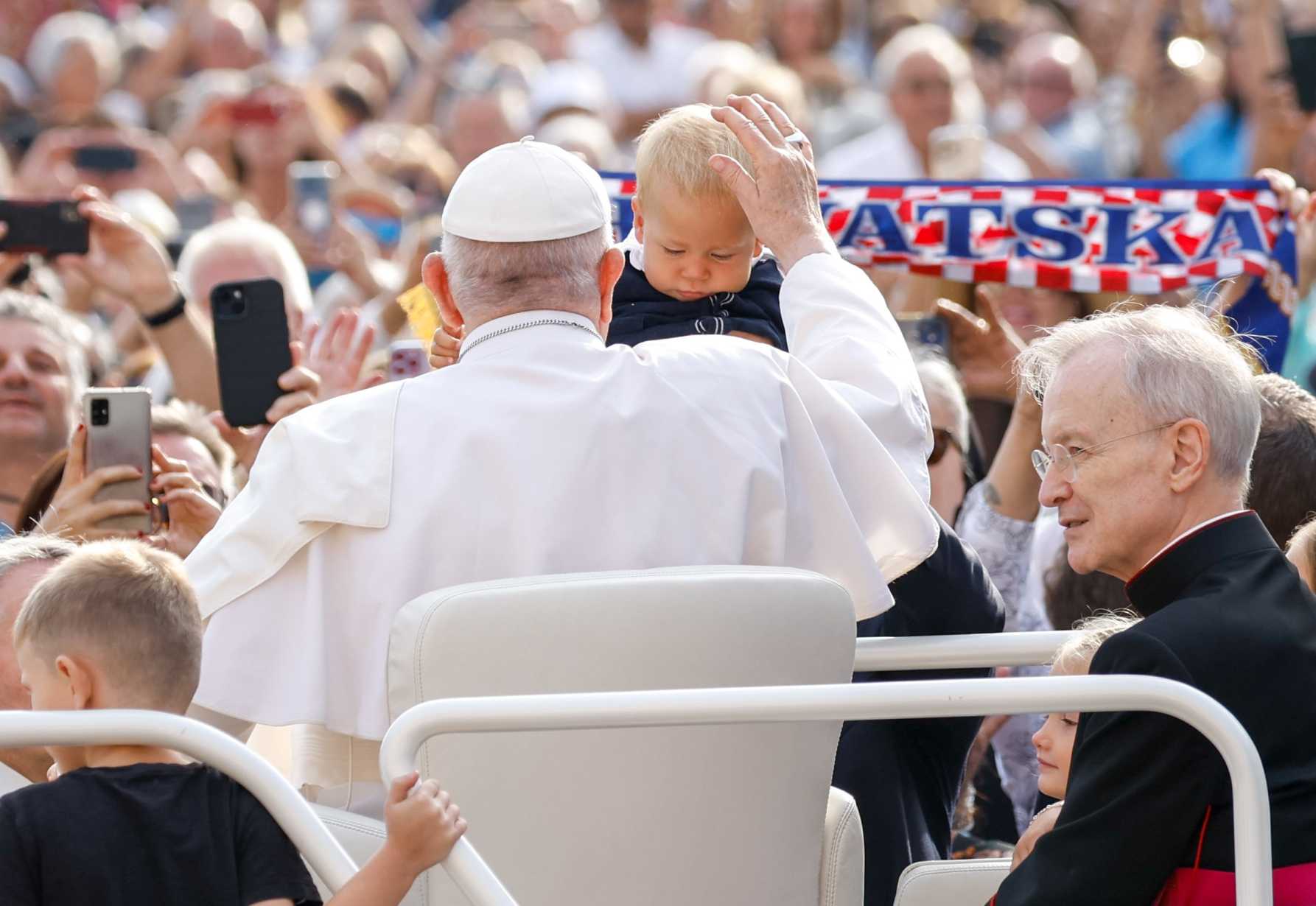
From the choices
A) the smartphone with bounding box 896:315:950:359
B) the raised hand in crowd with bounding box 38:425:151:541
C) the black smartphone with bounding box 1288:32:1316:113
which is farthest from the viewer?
the black smartphone with bounding box 1288:32:1316:113

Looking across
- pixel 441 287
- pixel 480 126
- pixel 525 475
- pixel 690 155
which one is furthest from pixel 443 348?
pixel 480 126

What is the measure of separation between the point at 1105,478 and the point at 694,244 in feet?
3.95

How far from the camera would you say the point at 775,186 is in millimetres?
3830

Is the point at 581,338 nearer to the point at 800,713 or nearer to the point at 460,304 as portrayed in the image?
the point at 460,304

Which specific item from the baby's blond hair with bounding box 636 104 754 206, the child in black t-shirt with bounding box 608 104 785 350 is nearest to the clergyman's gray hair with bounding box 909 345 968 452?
the child in black t-shirt with bounding box 608 104 785 350

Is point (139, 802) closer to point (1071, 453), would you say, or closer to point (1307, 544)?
point (1071, 453)

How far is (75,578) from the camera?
2957 mm

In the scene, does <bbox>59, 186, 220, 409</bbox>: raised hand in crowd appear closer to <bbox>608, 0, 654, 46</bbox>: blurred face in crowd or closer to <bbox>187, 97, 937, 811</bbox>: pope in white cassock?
<bbox>187, 97, 937, 811</bbox>: pope in white cassock

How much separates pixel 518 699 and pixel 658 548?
69 cm

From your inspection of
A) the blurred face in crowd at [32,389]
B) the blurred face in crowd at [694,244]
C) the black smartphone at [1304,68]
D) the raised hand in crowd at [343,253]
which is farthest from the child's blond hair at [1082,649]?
the raised hand in crowd at [343,253]

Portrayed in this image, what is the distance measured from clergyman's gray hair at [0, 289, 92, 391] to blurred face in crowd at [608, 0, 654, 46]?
6495 millimetres

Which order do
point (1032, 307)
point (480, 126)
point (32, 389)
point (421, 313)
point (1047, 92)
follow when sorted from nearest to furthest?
point (421, 313), point (32, 389), point (1032, 307), point (480, 126), point (1047, 92)

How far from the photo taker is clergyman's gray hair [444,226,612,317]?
3.51 metres

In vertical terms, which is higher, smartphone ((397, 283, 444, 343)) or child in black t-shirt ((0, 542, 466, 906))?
smartphone ((397, 283, 444, 343))
